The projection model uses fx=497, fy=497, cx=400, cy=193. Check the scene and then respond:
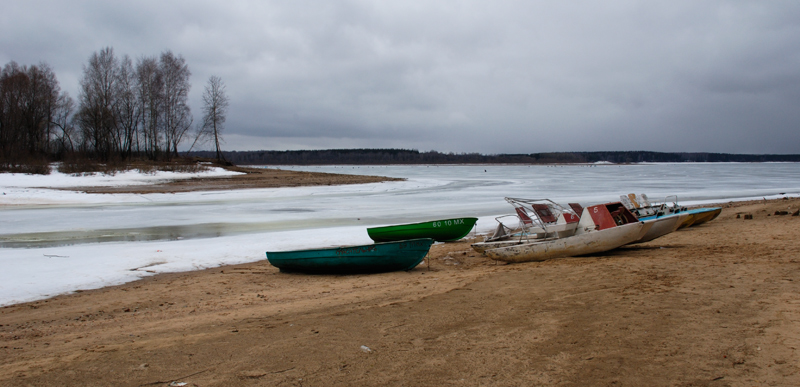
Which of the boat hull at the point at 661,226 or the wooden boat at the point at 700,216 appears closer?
the boat hull at the point at 661,226

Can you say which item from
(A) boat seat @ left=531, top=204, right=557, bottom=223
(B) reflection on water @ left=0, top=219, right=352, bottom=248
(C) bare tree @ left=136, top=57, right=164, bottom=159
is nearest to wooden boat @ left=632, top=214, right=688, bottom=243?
(A) boat seat @ left=531, top=204, right=557, bottom=223

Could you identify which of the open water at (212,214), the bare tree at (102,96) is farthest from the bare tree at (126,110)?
the open water at (212,214)

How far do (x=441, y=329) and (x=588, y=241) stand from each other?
521 centimetres

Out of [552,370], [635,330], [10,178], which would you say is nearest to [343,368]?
[552,370]

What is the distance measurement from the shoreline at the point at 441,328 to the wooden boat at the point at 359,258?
0.51m

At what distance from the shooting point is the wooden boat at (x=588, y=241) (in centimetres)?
901

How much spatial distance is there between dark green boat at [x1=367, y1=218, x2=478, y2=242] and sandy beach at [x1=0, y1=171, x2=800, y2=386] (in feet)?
12.3

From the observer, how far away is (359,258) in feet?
28.8

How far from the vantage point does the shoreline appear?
3.89 meters

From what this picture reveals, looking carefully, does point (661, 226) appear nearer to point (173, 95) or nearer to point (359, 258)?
point (359, 258)

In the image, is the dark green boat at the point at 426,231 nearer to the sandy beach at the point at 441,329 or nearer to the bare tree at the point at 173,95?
the sandy beach at the point at 441,329

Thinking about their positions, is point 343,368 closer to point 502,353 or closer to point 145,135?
point 502,353

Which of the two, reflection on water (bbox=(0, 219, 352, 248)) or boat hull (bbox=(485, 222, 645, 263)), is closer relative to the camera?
boat hull (bbox=(485, 222, 645, 263))

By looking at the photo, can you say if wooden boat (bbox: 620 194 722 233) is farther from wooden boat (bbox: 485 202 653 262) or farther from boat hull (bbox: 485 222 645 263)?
boat hull (bbox: 485 222 645 263)
